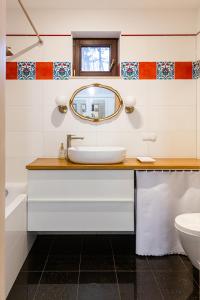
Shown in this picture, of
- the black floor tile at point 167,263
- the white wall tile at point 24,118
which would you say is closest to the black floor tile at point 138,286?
the black floor tile at point 167,263

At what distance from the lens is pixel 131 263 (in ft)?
8.11

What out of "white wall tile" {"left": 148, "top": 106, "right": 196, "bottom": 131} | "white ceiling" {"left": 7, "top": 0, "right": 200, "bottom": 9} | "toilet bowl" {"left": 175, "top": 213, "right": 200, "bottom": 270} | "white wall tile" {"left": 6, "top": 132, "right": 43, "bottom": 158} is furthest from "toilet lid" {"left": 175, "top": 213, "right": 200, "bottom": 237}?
"white ceiling" {"left": 7, "top": 0, "right": 200, "bottom": 9}

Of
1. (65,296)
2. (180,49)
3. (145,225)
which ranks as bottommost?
(65,296)

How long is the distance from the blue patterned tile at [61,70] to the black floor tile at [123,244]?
168 cm

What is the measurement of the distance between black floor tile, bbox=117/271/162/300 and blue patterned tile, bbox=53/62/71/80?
1.89m

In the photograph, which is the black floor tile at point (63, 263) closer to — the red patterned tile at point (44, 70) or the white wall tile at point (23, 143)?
the white wall tile at point (23, 143)

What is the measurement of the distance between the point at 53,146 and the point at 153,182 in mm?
1084

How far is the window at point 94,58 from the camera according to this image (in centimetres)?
313

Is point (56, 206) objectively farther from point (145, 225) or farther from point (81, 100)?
Answer: point (81, 100)

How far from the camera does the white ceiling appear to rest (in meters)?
2.82

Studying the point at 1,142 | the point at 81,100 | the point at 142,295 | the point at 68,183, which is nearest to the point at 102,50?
the point at 81,100

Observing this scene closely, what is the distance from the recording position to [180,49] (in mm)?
3021

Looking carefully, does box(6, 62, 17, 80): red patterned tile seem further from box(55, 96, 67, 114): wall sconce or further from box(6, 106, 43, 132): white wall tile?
box(55, 96, 67, 114): wall sconce

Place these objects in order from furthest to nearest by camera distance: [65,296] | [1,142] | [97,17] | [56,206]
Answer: [97,17], [56,206], [65,296], [1,142]
